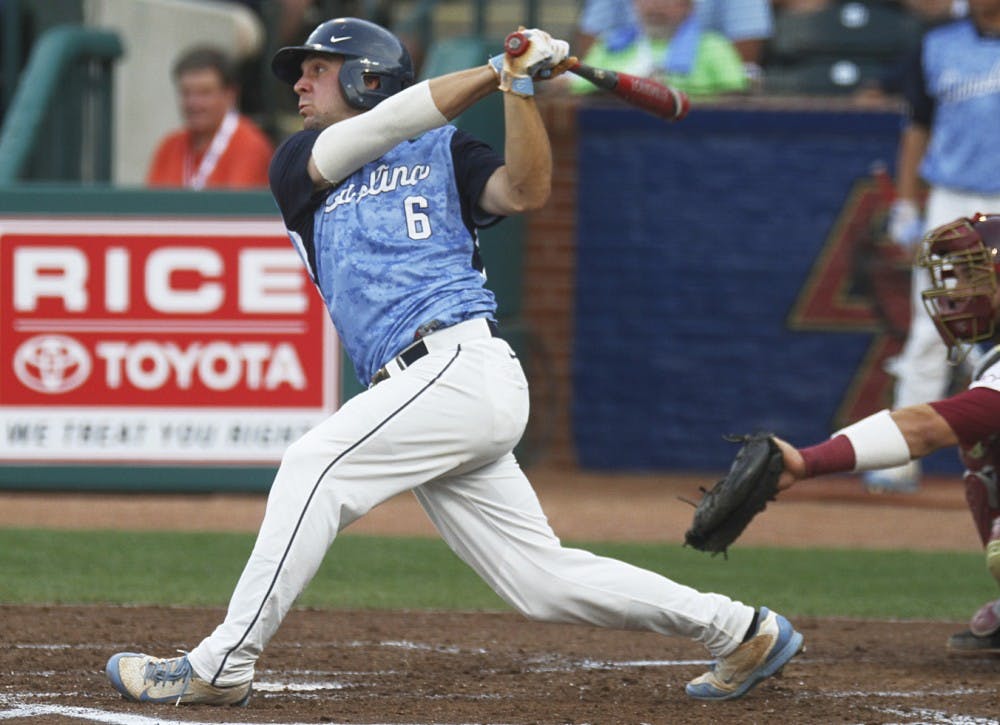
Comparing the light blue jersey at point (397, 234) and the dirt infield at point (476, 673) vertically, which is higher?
the light blue jersey at point (397, 234)

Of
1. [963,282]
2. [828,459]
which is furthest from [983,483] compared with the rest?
[828,459]

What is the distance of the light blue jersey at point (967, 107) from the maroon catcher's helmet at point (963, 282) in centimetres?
385

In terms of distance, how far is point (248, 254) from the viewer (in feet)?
31.2

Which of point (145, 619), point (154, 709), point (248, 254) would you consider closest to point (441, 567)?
point (145, 619)

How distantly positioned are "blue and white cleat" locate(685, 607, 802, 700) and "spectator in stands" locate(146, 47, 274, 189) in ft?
18.5

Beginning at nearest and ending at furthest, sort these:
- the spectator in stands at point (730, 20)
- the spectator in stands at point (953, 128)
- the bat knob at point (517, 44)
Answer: the bat knob at point (517, 44) → the spectator in stands at point (953, 128) → the spectator in stands at point (730, 20)

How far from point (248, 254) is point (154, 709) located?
16.4ft

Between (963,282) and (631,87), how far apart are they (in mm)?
1123

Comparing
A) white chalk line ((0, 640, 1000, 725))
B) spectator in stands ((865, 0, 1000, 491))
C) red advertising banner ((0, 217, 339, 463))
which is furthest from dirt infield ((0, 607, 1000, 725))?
red advertising banner ((0, 217, 339, 463))

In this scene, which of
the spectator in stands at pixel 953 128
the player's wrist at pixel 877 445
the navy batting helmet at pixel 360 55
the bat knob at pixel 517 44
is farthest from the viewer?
the spectator in stands at pixel 953 128

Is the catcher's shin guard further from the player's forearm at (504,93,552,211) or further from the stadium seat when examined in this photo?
the stadium seat

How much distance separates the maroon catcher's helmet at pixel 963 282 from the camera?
205 inches

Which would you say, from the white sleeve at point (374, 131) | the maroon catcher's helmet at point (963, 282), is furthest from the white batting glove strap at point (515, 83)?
the maroon catcher's helmet at point (963, 282)

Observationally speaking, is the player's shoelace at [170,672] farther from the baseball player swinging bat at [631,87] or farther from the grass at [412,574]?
the grass at [412,574]
